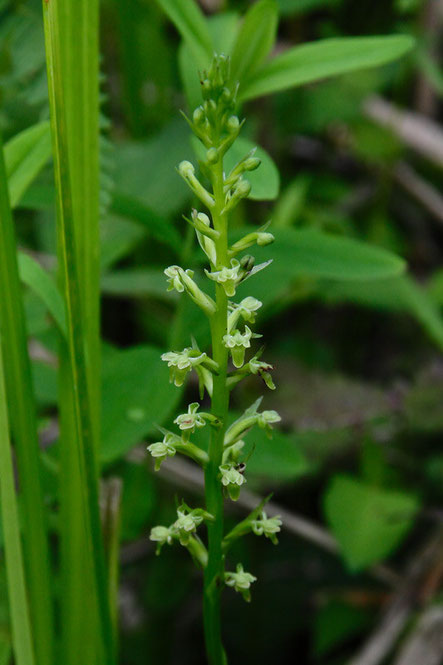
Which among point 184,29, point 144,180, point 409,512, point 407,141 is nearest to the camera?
point 184,29

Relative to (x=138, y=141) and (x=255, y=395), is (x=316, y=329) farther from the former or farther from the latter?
(x=138, y=141)

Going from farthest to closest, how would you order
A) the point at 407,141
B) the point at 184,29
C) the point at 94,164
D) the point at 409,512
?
the point at 407,141 < the point at 409,512 < the point at 184,29 < the point at 94,164

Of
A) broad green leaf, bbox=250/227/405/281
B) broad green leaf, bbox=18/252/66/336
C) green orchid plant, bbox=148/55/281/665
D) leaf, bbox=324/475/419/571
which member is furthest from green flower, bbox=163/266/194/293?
leaf, bbox=324/475/419/571

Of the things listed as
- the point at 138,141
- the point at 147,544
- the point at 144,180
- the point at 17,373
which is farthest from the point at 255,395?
the point at 17,373

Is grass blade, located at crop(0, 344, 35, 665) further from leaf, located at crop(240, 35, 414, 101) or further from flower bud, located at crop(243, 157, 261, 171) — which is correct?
leaf, located at crop(240, 35, 414, 101)

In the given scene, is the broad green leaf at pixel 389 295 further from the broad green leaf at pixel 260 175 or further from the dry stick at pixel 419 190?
the broad green leaf at pixel 260 175

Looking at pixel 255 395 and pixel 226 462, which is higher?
pixel 226 462

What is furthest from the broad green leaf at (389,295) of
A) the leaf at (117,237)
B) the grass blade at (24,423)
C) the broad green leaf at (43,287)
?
the grass blade at (24,423)
